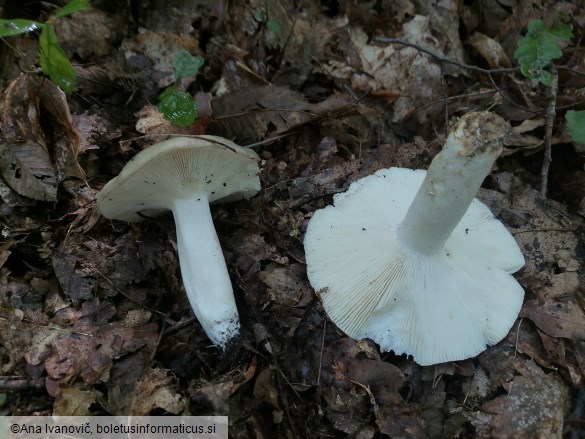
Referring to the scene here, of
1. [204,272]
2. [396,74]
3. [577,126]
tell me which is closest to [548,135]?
[577,126]

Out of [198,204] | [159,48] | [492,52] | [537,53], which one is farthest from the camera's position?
[492,52]

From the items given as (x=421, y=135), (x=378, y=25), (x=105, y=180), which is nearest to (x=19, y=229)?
(x=105, y=180)

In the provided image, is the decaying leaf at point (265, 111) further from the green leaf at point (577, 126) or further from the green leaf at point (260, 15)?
the green leaf at point (577, 126)

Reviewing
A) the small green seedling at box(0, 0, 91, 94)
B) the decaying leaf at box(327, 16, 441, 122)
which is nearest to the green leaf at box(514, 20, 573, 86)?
the decaying leaf at box(327, 16, 441, 122)

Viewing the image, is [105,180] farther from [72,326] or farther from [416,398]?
[416,398]

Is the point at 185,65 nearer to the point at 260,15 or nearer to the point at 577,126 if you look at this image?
the point at 260,15

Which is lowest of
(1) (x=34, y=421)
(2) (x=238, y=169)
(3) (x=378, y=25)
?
(1) (x=34, y=421)

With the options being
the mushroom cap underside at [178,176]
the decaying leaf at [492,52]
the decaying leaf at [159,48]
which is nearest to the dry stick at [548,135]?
the decaying leaf at [492,52]
